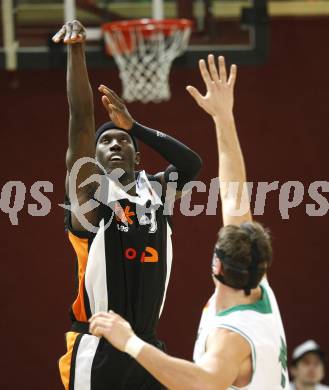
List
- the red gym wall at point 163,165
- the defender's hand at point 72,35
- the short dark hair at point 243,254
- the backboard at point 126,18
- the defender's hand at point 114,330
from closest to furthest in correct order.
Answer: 1. the defender's hand at point 114,330
2. the short dark hair at point 243,254
3. the defender's hand at point 72,35
4. the backboard at point 126,18
5. the red gym wall at point 163,165

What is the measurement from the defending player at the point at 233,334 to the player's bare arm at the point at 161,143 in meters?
1.18

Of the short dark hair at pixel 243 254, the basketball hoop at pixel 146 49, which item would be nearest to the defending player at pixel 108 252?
the short dark hair at pixel 243 254

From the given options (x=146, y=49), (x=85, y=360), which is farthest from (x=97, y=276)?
(x=146, y=49)

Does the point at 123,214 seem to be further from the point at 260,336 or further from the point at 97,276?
the point at 260,336

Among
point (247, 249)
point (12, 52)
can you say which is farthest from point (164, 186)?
point (12, 52)

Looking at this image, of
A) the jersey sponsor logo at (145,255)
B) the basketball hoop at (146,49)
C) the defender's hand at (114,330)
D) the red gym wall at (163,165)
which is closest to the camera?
the defender's hand at (114,330)

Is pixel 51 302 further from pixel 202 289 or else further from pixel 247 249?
pixel 247 249

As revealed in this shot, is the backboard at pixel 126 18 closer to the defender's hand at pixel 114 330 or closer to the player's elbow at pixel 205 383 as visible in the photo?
the defender's hand at pixel 114 330

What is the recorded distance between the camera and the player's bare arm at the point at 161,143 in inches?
177

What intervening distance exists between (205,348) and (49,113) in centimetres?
562

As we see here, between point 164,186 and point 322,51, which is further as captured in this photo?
point 322,51

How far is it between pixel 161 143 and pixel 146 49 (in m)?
3.28

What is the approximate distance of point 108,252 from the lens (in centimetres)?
462

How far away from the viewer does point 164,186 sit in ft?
16.4
